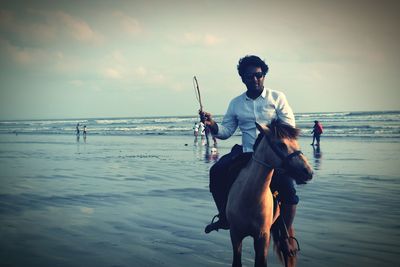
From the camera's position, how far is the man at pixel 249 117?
508 centimetres

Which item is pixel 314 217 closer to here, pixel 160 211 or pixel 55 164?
pixel 160 211

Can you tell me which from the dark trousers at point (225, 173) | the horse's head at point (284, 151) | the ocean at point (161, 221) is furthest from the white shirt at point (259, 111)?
the ocean at point (161, 221)

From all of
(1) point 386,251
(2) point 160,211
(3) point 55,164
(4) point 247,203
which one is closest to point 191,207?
(2) point 160,211

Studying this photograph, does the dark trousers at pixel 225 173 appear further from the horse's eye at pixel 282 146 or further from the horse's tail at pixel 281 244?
the horse's eye at pixel 282 146

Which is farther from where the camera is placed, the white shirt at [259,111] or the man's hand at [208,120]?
the man's hand at [208,120]

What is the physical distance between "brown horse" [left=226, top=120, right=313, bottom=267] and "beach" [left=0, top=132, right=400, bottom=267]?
1508 mm

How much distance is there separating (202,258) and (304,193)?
637 centimetres

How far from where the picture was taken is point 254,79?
5.24 meters

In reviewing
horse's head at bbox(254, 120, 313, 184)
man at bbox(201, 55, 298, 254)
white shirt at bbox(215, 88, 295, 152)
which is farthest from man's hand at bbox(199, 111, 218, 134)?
horse's head at bbox(254, 120, 313, 184)

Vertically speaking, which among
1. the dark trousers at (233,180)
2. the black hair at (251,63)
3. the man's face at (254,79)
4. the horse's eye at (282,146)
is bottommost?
the dark trousers at (233,180)

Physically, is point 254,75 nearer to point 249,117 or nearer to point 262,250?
point 249,117

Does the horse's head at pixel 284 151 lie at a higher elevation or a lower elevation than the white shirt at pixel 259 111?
lower

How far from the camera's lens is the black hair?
17.3 ft

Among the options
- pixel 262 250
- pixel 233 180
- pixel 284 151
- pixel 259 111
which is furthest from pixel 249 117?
pixel 262 250
